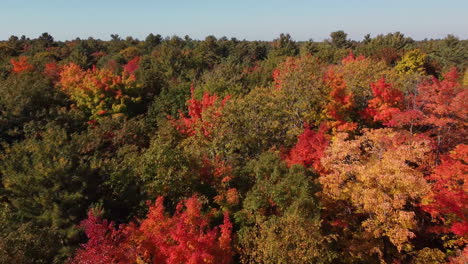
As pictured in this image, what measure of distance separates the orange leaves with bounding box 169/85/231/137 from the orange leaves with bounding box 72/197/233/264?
11147mm

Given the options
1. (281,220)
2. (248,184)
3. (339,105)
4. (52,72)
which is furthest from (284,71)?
(52,72)

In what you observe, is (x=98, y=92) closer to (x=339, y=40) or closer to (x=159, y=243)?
(x=159, y=243)

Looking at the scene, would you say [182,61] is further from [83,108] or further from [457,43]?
[457,43]

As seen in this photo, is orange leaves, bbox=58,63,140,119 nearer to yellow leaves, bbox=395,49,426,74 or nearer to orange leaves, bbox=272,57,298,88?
orange leaves, bbox=272,57,298,88

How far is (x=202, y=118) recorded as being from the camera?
1164 inches

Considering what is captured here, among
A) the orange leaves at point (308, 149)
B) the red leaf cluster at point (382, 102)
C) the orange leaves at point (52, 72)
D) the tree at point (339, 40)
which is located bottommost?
the orange leaves at point (308, 149)

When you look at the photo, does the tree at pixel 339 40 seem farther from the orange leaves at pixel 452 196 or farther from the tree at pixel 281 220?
the tree at pixel 281 220

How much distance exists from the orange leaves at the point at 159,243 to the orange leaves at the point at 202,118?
11147mm

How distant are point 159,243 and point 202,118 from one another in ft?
50.5

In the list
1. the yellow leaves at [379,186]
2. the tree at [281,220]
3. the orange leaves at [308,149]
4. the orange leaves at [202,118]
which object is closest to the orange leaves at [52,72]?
the orange leaves at [202,118]

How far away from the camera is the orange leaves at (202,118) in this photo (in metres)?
27.9

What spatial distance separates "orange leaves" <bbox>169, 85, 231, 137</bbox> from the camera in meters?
27.9

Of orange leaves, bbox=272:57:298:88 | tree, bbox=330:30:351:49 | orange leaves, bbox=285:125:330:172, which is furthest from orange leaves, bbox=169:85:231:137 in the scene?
tree, bbox=330:30:351:49

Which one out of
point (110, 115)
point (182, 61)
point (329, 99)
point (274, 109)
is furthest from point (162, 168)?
point (182, 61)
